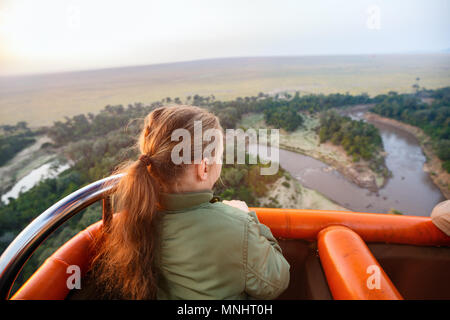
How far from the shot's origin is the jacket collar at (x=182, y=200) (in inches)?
25.4

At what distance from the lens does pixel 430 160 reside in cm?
479

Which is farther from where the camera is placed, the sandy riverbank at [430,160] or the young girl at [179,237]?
the sandy riverbank at [430,160]

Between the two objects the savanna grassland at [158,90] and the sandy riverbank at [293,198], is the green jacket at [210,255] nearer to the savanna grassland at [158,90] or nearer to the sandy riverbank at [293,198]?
the sandy riverbank at [293,198]

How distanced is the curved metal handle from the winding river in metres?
3.67

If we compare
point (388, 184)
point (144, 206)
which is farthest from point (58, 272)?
point (388, 184)

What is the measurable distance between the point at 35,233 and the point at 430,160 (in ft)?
21.8

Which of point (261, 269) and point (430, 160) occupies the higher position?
point (261, 269)

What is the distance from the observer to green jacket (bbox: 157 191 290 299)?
1.94 ft

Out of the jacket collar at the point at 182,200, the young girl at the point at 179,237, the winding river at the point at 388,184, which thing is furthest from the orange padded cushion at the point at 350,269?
the winding river at the point at 388,184

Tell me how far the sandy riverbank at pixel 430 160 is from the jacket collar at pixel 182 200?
4.59 meters

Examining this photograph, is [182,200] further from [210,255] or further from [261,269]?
[261,269]

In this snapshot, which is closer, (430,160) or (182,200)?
(182,200)
